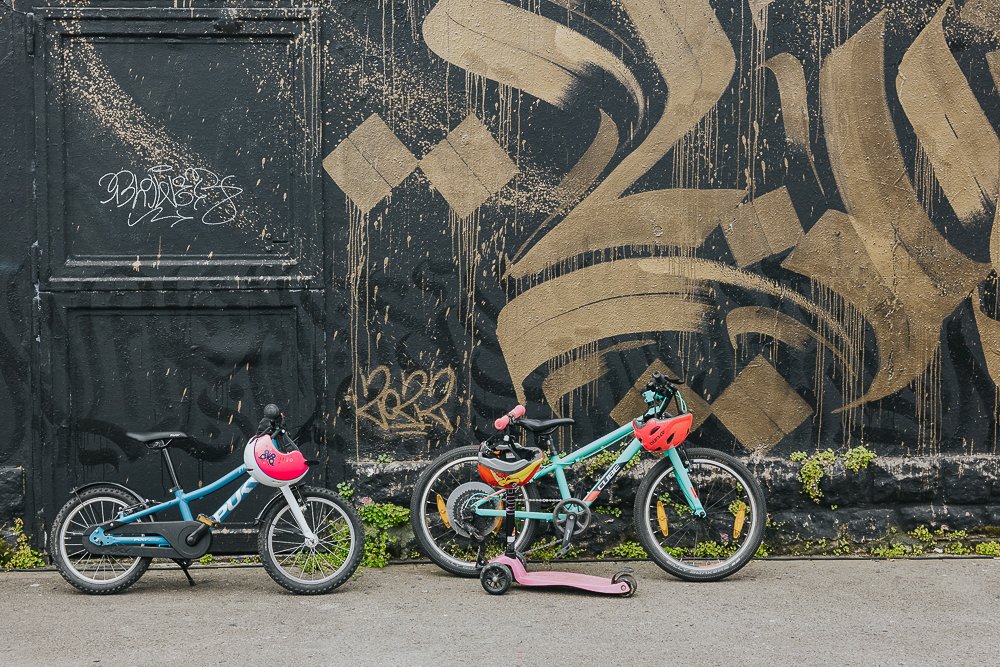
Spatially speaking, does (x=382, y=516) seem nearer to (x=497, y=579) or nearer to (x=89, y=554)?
(x=497, y=579)

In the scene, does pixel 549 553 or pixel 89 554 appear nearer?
pixel 89 554

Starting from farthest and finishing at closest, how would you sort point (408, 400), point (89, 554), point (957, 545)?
point (957, 545)
point (408, 400)
point (89, 554)

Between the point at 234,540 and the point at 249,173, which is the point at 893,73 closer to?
the point at 249,173

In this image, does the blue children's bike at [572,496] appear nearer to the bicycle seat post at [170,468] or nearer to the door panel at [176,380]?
the door panel at [176,380]

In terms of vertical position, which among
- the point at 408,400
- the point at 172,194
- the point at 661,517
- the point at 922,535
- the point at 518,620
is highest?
the point at 172,194

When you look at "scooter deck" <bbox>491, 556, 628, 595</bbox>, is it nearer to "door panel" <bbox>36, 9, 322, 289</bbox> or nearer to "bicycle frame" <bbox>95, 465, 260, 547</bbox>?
"bicycle frame" <bbox>95, 465, 260, 547</bbox>

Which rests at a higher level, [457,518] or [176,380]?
[176,380]

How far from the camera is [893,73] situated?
6.50 metres

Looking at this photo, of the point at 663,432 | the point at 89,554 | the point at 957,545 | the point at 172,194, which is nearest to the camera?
the point at 89,554

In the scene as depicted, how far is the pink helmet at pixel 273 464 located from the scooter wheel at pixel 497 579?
1.15 meters

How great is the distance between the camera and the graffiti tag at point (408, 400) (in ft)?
21.4

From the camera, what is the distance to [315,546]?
5832 millimetres

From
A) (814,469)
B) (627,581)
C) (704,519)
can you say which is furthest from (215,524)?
(814,469)

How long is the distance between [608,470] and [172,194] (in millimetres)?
3081
